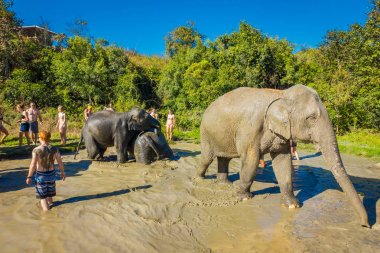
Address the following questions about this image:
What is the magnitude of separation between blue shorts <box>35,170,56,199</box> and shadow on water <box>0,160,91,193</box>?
72.6 inches

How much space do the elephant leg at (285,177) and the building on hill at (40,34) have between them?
29.5 metres

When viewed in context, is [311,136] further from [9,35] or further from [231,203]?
[9,35]

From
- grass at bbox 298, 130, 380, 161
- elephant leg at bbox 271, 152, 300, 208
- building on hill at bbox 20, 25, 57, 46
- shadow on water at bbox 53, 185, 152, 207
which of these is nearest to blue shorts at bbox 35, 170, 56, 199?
shadow on water at bbox 53, 185, 152, 207

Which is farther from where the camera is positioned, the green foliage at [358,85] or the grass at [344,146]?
the green foliage at [358,85]

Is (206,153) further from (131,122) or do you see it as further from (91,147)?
(91,147)

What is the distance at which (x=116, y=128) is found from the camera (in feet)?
31.6

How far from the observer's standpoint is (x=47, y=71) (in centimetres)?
2667

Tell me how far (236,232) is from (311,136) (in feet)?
6.84

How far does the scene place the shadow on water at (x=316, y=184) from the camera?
6931mm

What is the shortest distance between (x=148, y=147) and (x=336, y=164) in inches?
233

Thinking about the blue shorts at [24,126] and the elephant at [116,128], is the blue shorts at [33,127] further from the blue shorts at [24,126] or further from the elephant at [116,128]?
the elephant at [116,128]

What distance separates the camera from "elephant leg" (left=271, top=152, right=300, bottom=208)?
6312mm

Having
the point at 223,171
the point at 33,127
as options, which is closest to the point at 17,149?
the point at 33,127

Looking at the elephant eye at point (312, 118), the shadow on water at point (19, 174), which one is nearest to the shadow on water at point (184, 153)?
the shadow on water at point (19, 174)
